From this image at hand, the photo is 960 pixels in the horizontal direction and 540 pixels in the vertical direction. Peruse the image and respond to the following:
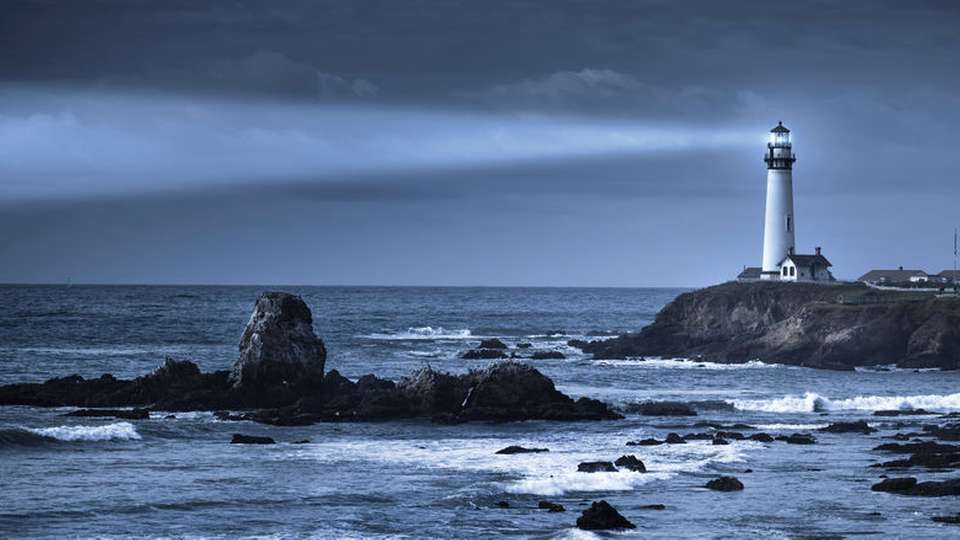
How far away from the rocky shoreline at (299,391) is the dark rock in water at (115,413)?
0.69 m

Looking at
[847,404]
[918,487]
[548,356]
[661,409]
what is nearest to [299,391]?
[661,409]

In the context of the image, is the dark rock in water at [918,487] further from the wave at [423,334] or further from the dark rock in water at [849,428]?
the wave at [423,334]

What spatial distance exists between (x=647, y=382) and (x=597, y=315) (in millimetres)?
109066

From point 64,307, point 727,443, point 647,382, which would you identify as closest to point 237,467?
point 727,443

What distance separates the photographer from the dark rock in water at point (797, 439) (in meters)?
46.6

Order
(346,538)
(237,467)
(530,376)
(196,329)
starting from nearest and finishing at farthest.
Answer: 1. (346,538)
2. (237,467)
3. (530,376)
4. (196,329)

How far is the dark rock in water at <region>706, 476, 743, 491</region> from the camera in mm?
36094

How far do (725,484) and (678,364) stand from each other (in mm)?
50396

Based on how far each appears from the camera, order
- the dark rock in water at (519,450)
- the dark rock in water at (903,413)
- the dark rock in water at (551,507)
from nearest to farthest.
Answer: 1. the dark rock in water at (551,507)
2. the dark rock in water at (519,450)
3. the dark rock in water at (903,413)

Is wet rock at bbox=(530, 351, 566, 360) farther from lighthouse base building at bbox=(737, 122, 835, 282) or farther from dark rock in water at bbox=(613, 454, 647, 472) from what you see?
dark rock in water at bbox=(613, 454, 647, 472)

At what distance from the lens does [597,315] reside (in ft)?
595

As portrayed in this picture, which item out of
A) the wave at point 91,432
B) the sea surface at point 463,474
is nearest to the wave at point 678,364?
the sea surface at point 463,474

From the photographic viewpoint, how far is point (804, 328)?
3435 inches

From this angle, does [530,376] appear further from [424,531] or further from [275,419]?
[424,531]
